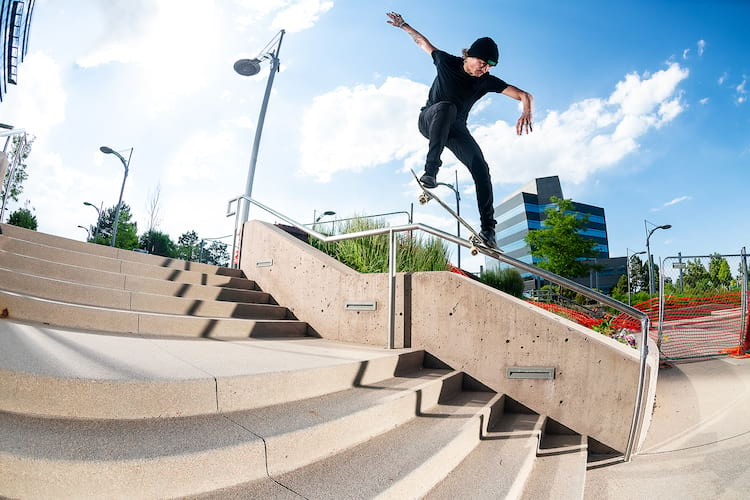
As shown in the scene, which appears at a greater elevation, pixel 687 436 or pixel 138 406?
pixel 138 406

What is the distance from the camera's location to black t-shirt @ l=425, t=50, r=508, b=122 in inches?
132

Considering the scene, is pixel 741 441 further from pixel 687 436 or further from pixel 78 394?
pixel 78 394

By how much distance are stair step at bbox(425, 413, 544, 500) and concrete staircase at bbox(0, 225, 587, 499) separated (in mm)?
13

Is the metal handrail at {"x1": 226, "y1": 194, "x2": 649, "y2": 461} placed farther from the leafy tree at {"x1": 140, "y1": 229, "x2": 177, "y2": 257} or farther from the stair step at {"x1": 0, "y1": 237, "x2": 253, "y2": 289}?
the leafy tree at {"x1": 140, "y1": 229, "x2": 177, "y2": 257}

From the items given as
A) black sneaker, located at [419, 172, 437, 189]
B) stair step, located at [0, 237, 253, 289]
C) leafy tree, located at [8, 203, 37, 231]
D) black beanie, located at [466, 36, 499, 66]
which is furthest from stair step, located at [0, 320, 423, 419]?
leafy tree, located at [8, 203, 37, 231]

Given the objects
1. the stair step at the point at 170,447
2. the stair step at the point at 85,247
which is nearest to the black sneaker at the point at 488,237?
the stair step at the point at 170,447

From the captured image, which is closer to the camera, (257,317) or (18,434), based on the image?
(18,434)

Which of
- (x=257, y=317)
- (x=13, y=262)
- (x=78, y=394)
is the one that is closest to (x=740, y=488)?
(x=78, y=394)

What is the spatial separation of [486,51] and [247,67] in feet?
32.6

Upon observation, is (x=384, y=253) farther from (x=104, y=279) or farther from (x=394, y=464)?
(x=394, y=464)

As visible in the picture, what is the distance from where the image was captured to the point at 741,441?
342 centimetres

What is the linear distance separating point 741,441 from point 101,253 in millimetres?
7090

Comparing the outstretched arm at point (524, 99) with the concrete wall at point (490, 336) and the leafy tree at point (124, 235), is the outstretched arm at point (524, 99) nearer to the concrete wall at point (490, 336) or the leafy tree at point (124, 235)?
the concrete wall at point (490, 336)

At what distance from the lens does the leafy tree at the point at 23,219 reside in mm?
30122
